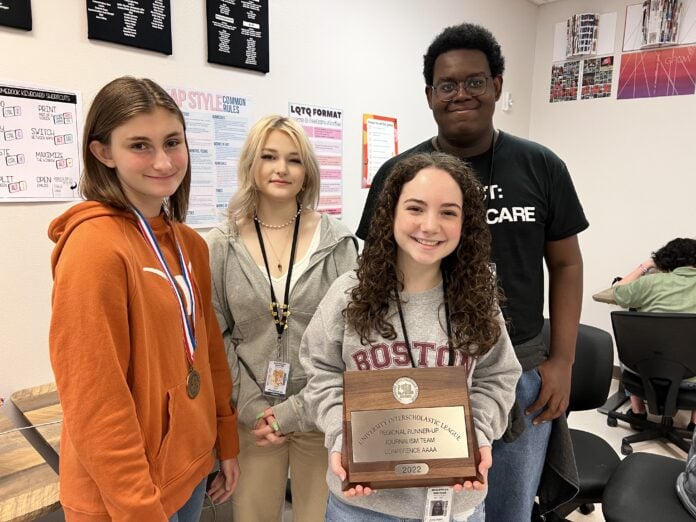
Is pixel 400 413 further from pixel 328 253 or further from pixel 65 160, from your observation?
pixel 65 160

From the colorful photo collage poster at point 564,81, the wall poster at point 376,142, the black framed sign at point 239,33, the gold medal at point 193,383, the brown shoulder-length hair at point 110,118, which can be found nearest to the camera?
the brown shoulder-length hair at point 110,118

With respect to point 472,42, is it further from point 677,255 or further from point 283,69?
point 677,255

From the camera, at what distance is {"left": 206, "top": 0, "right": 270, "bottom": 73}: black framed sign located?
1991mm

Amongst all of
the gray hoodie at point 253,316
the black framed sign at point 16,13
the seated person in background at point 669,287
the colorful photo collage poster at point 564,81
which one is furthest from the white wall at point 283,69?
the seated person in background at point 669,287

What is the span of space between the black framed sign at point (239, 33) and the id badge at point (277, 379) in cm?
132

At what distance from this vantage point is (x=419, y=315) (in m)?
1.15

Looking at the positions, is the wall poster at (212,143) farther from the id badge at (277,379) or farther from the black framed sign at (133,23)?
the id badge at (277,379)

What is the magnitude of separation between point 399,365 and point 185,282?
0.53m

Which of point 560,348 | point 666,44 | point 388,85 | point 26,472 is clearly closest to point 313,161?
point 560,348

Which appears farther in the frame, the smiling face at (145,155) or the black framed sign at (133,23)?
the black framed sign at (133,23)

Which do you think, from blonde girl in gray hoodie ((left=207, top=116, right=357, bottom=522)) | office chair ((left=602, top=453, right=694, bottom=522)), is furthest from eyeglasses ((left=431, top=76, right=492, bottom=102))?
office chair ((left=602, top=453, right=694, bottom=522))

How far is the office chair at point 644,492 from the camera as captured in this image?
4.95ft

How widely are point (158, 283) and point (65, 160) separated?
937mm

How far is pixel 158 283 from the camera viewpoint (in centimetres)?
100
